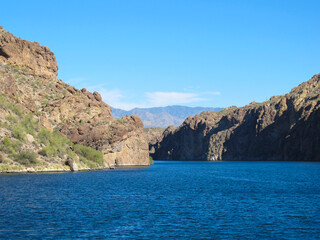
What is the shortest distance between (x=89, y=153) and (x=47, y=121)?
1458 cm

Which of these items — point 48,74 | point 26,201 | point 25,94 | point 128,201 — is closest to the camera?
point 26,201

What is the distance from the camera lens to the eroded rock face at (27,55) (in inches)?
4552

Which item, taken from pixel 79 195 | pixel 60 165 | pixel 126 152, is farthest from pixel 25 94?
pixel 79 195

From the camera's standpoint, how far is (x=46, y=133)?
98.5m

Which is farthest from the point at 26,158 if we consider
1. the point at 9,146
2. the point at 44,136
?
the point at 44,136

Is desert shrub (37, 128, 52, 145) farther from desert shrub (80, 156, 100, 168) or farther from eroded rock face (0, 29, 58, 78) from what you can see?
eroded rock face (0, 29, 58, 78)

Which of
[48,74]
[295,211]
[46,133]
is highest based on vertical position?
[48,74]

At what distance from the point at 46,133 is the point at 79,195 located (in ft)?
170

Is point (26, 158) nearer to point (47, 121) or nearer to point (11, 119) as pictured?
point (11, 119)

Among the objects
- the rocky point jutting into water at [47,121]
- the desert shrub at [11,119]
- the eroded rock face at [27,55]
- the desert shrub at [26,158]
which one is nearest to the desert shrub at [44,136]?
the rocky point jutting into water at [47,121]

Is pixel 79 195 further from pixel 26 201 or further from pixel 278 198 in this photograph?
pixel 278 198

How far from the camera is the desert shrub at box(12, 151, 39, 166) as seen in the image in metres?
81.7

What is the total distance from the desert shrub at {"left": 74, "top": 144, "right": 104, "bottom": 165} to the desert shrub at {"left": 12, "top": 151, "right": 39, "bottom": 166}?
25004 millimetres

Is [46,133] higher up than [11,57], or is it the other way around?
[11,57]
